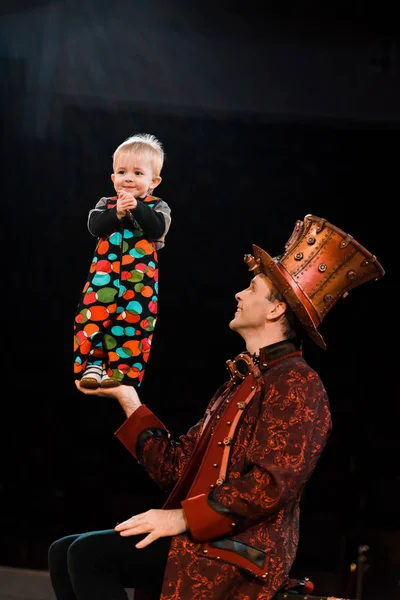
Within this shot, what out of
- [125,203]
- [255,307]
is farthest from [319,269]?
[125,203]

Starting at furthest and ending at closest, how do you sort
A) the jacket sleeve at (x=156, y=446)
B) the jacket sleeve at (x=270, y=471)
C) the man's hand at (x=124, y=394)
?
1. the man's hand at (x=124, y=394)
2. the jacket sleeve at (x=156, y=446)
3. the jacket sleeve at (x=270, y=471)

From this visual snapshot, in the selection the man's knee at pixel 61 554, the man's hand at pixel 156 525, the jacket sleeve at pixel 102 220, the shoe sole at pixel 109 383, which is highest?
the jacket sleeve at pixel 102 220

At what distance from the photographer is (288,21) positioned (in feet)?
10.5

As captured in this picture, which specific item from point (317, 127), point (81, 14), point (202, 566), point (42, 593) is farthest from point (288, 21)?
point (42, 593)

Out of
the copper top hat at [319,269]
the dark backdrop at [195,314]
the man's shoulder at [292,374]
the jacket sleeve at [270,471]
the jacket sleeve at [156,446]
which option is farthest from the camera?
the dark backdrop at [195,314]

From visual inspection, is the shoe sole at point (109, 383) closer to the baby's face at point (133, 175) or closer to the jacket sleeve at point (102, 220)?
the jacket sleeve at point (102, 220)

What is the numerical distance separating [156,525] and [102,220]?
1.06 metres

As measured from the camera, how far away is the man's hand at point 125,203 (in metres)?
2.83

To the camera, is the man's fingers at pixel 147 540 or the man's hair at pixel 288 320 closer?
the man's fingers at pixel 147 540

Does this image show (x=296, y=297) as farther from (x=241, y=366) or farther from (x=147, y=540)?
(x=147, y=540)

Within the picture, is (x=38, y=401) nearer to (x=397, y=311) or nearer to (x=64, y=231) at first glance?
(x=64, y=231)

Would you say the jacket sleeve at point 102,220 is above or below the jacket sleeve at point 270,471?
above

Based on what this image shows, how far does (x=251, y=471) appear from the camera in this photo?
229cm

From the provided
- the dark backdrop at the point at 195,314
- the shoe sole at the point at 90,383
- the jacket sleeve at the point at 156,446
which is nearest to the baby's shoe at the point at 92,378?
the shoe sole at the point at 90,383
